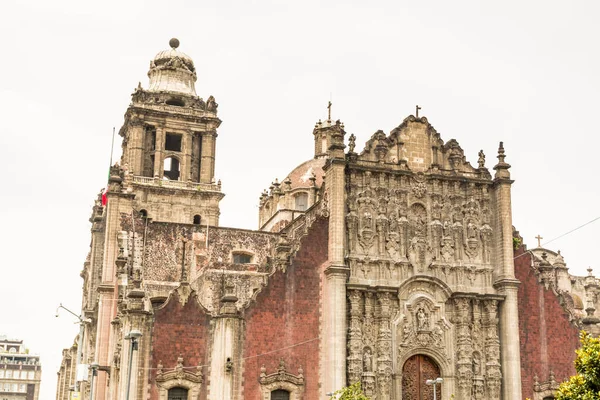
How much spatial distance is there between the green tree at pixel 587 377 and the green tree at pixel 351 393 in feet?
34.8

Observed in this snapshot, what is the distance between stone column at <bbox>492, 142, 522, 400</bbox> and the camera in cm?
4128

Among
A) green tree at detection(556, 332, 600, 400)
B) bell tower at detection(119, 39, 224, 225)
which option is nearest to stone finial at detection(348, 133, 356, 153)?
green tree at detection(556, 332, 600, 400)

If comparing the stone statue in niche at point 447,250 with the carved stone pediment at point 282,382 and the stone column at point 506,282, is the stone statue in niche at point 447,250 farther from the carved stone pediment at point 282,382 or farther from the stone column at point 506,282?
the carved stone pediment at point 282,382

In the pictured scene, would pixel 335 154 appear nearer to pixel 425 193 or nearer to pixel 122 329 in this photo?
pixel 425 193

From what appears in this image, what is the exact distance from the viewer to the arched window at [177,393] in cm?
3728

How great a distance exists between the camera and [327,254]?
132ft

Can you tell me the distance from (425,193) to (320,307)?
7.70 metres

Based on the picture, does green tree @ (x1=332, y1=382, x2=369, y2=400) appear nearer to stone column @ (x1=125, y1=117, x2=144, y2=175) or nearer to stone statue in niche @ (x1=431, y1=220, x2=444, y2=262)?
stone statue in niche @ (x1=431, y1=220, x2=444, y2=262)

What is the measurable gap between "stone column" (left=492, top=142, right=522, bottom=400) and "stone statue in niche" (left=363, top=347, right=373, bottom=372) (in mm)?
6532

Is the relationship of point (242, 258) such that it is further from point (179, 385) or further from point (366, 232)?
point (179, 385)

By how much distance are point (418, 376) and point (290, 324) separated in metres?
6.49

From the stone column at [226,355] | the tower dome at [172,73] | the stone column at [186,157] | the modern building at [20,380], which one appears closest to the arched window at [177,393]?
the stone column at [226,355]

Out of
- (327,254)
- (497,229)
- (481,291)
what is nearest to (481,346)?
(481,291)

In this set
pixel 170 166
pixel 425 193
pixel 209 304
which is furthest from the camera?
pixel 170 166
